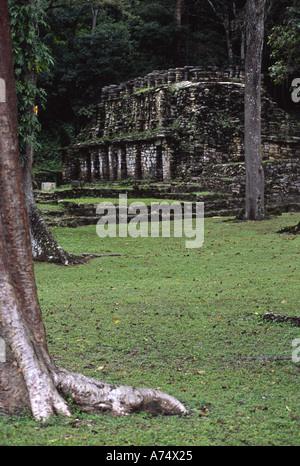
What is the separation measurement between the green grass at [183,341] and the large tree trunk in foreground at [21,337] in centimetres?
12

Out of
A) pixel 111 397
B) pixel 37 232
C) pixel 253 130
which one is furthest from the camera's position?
pixel 253 130

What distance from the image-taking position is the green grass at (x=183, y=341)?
3.52 metres

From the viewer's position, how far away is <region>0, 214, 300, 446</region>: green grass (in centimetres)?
352

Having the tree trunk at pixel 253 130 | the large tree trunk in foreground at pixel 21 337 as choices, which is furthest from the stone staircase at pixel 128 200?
the large tree trunk in foreground at pixel 21 337

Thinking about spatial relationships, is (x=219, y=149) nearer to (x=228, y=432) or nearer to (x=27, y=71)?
(x=27, y=71)

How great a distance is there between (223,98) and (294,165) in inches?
243

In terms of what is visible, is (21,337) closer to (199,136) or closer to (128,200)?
(128,200)

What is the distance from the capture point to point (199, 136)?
2436 cm

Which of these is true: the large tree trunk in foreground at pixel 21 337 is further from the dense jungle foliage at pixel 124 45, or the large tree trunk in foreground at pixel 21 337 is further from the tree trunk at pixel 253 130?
the dense jungle foliage at pixel 124 45

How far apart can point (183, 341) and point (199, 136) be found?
1957cm
